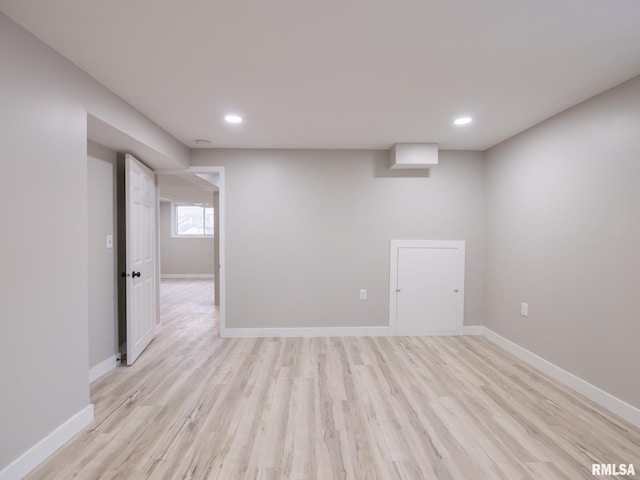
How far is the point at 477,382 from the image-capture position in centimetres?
260

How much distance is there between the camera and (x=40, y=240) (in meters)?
1.63

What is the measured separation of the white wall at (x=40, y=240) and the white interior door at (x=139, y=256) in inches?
37.3

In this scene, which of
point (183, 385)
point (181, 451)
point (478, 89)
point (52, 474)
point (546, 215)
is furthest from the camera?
point (546, 215)

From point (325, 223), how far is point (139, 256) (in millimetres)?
2139

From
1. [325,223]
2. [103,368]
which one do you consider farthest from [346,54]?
[103,368]

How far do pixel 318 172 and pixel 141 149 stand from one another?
1.95 meters

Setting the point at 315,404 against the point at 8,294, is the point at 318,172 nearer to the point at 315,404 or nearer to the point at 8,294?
the point at 315,404

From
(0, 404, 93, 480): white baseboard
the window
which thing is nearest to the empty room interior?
(0, 404, 93, 480): white baseboard

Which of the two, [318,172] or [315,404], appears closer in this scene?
[315,404]

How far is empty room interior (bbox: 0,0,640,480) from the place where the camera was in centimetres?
154

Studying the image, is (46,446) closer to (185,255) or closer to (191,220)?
(185,255)

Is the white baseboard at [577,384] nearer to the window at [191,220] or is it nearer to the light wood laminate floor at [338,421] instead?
the light wood laminate floor at [338,421]

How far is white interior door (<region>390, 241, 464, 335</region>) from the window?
6891 mm

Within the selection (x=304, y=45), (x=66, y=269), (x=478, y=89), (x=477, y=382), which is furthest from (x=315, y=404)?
(x=478, y=89)
